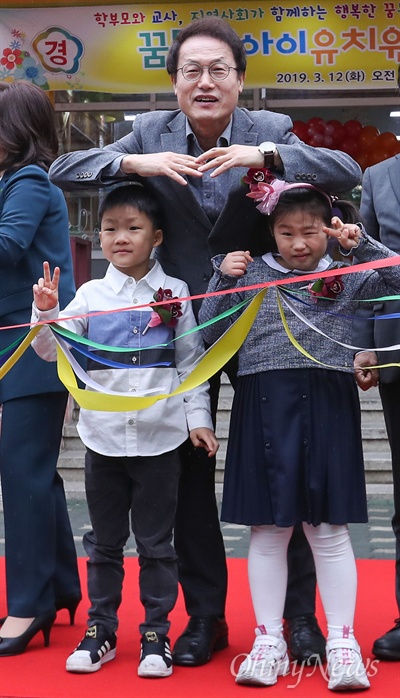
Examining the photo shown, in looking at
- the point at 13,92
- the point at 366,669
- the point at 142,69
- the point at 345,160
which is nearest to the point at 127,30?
the point at 142,69

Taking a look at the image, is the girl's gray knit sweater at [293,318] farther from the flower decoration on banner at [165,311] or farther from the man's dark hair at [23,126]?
the man's dark hair at [23,126]

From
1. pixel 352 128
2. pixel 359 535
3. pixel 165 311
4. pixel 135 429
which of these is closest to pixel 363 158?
pixel 352 128

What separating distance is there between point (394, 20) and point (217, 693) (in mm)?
6497

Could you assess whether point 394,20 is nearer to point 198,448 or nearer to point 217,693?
point 198,448

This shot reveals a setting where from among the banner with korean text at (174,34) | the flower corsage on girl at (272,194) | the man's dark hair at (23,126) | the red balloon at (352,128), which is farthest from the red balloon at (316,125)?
the flower corsage on girl at (272,194)

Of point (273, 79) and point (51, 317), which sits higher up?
point (273, 79)

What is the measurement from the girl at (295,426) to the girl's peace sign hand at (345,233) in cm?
1

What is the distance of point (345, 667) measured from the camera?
2.52m

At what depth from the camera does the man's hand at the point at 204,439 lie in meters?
2.72

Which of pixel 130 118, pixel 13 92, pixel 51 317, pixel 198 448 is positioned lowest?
pixel 198 448

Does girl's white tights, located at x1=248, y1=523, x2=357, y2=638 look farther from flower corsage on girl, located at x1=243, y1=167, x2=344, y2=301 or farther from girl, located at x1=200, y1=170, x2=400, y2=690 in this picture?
A: flower corsage on girl, located at x1=243, y1=167, x2=344, y2=301

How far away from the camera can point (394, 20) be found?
773cm

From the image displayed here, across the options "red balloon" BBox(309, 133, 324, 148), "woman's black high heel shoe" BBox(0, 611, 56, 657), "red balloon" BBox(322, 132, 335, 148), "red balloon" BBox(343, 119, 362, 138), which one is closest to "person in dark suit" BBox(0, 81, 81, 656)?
"woman's black high heel shoe" BBox(0, 611, 56, 657)

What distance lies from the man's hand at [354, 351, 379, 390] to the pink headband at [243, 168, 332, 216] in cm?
53
